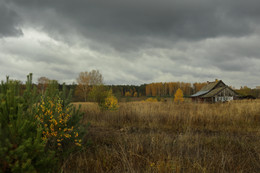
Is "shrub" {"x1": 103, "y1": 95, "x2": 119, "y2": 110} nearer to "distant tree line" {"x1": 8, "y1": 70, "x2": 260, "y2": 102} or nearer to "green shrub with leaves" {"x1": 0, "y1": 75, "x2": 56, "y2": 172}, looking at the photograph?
"distant tree line" {"x1": 8, "y1": 70, "x2": 260, "y2": 102}

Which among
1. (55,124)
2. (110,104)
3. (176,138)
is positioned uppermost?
(55,124)

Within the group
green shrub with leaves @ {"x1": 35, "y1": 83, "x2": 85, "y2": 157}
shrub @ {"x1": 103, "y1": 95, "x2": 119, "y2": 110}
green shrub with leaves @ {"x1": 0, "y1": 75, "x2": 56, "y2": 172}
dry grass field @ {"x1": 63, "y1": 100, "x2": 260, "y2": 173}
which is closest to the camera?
green shrub with leaves @ {"x1": 0, "y1": 75, "x2": 56, "y2": 172}

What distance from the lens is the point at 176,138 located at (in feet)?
16.1

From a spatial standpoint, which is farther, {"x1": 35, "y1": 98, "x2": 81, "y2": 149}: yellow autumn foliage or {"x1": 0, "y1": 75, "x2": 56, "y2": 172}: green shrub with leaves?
{"x1": 35, "y1": 98, "x2": 81, "y2": 149}: yellow autumn foliage

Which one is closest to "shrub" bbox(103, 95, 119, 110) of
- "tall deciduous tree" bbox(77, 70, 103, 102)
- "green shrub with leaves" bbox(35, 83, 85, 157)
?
"green shrub with leaves" bbox(35, 83, 85, 157)

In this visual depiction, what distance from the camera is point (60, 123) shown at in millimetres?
3354

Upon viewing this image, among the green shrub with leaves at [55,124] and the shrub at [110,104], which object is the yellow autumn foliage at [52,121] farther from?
→ the shrub at [110,104]

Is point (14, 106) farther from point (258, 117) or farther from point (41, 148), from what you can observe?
point (258, 117)

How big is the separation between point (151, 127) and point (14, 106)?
6210 mm

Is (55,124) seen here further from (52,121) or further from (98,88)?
(98,88)

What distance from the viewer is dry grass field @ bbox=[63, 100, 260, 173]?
349cm

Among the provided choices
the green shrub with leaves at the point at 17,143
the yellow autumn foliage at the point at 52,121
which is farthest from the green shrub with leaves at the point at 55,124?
the green shrub with leaves at the point at 17,143

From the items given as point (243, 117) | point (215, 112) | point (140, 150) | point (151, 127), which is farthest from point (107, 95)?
point (140, 150)

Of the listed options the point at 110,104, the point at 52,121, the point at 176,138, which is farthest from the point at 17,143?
the point at 110,104
